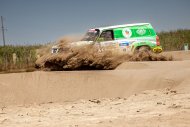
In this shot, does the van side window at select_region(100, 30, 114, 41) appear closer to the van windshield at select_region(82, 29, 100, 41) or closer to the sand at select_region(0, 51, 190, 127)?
the van windshield at select_region(82, 29, 100, 41)

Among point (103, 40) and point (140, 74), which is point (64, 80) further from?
point (103, 40)

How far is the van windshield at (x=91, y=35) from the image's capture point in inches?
672

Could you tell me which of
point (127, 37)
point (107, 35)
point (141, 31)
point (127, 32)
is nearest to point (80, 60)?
point (107, 35)

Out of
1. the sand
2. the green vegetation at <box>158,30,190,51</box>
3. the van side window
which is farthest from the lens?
the green vegetation at <box>158,30,190,51</box>

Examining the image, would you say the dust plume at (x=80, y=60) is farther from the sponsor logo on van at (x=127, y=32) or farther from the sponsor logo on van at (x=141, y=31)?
the sponsor logo on van at (x=141, y=31)

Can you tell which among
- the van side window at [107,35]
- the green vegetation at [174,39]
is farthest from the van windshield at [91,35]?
the green vegetation at [174,39]

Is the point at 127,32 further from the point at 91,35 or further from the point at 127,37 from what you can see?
the point at 91,35

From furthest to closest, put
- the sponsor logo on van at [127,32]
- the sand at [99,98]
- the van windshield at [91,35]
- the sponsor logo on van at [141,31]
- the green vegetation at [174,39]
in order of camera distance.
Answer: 1. the green vegetation at [174,39]
2. the sponsor logo on van at [141,31]
3. the sponsor logo on van at [127,32]
4. the van windshield at [91,35]
5. the sand at [99,98]

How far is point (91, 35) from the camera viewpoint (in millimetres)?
17391

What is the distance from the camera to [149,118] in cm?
617

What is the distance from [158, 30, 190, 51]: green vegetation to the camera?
3441 cm

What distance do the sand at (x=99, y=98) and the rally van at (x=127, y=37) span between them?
13.3 feet

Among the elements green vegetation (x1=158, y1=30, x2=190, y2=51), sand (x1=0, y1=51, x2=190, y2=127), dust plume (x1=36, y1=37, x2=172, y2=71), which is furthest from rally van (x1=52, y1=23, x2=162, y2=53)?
green vegetation (x1=158, y1=30, x2=190, y2=51)

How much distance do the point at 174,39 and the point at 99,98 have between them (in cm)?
2742
